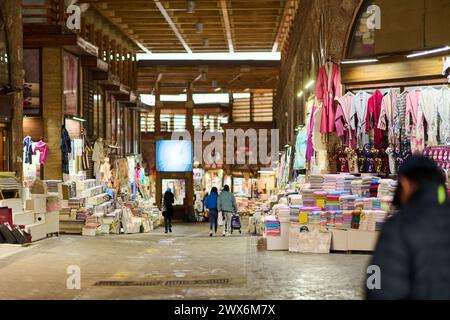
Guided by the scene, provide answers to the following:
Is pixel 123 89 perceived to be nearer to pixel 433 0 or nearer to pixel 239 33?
pixel 239 33

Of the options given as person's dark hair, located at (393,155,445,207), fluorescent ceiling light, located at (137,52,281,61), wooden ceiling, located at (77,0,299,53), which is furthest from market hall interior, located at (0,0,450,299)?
fluorescent ceiling light, located at (137,52,281,61)

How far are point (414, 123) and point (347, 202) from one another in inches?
69.7

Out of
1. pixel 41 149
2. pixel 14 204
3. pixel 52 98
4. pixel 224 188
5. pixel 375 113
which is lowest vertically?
pixel 14 204

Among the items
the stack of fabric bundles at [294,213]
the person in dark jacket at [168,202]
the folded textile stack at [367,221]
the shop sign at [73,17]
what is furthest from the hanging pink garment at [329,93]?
the person in dark jacket at [168,202]

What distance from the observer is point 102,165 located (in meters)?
23.5

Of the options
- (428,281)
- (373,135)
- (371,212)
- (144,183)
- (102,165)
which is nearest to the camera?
(428,281)

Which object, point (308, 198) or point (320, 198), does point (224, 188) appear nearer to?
point (308, 198)

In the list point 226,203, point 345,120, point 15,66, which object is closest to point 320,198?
point 345,120

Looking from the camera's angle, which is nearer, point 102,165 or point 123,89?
point 102,165

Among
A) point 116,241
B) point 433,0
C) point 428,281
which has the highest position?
point 433,0

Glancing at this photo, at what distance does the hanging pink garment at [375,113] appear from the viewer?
12539 mm

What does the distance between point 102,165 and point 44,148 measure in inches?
193

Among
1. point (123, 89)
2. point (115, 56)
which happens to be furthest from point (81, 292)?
point (115, 56)

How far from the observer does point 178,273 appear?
1016 cm
